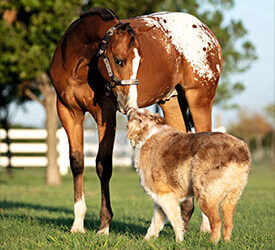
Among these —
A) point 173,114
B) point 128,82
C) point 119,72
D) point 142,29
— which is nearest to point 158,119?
point 128,82

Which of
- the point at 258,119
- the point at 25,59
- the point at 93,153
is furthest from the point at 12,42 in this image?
the point at 258,119

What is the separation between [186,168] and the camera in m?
4.71

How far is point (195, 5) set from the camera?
17203 mm

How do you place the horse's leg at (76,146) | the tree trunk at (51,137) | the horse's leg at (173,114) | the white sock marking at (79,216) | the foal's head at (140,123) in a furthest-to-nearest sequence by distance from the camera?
the tree trunk at (51,137)
the horse's leg at (173,114)
the horse's leg at (76,146)
the white sock marking at (79,216)
the foal's head at (140,123)

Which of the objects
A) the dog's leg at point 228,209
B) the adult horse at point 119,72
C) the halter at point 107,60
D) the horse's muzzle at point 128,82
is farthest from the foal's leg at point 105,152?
the dog's leg at point 228,209

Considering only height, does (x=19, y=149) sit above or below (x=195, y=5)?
below

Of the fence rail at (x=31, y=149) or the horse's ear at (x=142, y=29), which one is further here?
the fence rail at (x=31, y=149)

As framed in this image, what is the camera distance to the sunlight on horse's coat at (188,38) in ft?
21.6

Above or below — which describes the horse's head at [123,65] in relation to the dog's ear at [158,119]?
above

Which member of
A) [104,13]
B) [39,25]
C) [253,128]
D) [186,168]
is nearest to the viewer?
[186,168]

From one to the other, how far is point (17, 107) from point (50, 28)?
1065 centimetres

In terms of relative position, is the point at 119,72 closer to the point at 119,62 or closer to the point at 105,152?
the point at 119,62

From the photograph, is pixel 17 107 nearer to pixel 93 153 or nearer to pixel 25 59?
pixel 93 153

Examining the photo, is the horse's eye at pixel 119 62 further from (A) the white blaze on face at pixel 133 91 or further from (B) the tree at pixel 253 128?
(B) the tree at pixel 253 128
